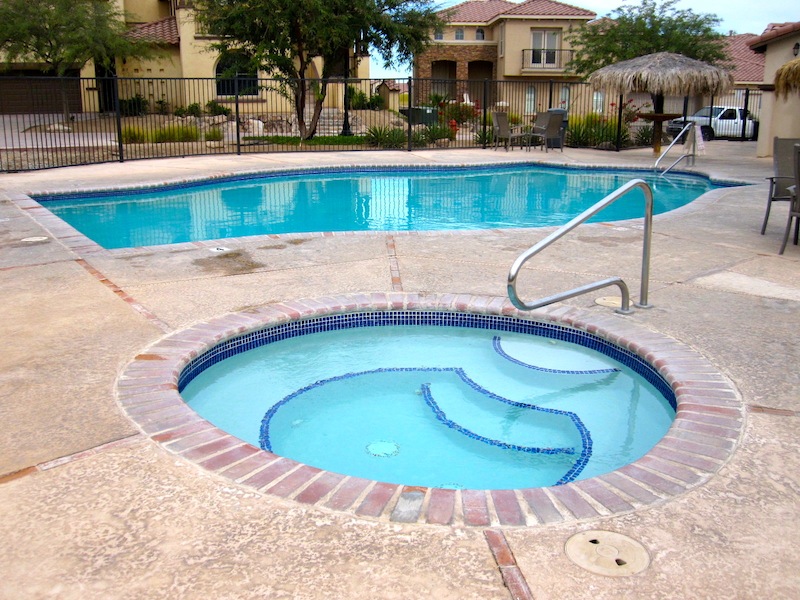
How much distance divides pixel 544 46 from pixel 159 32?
21.0 metres

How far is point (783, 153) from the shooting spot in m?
7.54

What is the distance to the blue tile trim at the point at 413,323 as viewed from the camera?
13.7 ft

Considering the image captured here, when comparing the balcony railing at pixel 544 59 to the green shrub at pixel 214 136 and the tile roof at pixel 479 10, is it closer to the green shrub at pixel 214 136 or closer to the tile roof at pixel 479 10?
the tile roof at pixel 479 10

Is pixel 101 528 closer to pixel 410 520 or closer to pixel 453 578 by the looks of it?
pixel 410 520

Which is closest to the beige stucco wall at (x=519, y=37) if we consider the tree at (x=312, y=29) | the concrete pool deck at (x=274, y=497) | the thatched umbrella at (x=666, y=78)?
the tree at (x=312, y=29)

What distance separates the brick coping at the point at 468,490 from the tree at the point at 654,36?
24.2 metres

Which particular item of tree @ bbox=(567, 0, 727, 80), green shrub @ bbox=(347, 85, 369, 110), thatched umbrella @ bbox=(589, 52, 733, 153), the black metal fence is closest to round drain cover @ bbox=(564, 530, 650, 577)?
the black metal fence

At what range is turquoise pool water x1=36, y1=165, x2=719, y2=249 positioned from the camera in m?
9.70

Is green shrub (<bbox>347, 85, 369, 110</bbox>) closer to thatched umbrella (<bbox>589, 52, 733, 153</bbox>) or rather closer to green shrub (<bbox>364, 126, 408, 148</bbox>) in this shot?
green shrub (<bbox>364, 126, 408, 148</bbox>)

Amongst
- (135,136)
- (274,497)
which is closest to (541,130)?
(135,136)

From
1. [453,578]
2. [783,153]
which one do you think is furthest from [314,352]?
[783,153]

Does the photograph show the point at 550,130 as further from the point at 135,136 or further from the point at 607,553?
the point at 607,553

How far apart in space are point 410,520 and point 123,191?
10.5m

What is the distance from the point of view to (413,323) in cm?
508
